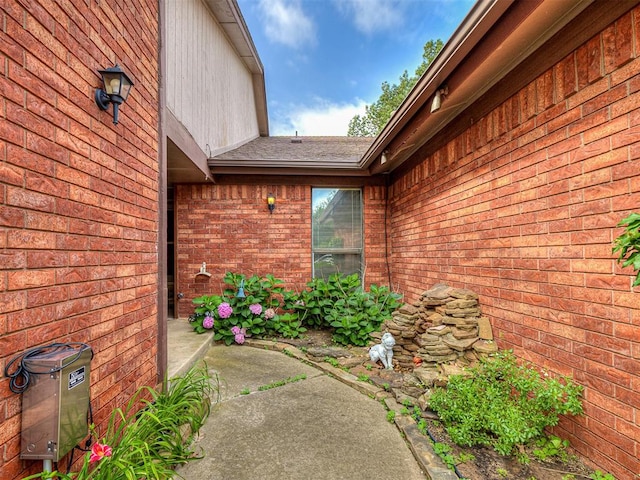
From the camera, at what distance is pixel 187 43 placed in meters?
4.05

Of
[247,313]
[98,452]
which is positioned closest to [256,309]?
[247,313]

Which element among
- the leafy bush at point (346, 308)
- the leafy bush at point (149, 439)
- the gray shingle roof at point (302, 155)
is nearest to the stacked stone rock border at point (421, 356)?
the leafy bush at point (346, 308)

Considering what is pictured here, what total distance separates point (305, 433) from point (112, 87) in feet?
Answer: 8.47

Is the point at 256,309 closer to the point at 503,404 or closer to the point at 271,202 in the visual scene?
the point at 271,202

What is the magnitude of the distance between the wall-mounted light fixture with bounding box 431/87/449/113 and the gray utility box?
325 centimetres

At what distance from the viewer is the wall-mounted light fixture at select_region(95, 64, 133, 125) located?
68.9 inches

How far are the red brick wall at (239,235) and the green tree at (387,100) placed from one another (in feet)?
31.5

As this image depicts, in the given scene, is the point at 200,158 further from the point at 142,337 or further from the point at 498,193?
the point at 498,193

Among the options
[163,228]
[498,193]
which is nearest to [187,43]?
[163,228]

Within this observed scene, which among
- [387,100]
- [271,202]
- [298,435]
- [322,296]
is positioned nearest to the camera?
[298,435]

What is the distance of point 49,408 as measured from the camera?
129 centimetres

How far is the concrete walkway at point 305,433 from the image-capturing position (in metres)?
1.91

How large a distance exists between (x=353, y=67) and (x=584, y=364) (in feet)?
64.8

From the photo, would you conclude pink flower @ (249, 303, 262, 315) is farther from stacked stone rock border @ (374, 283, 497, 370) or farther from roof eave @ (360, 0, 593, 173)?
roof eave @ (360, 0, 593, 173)
